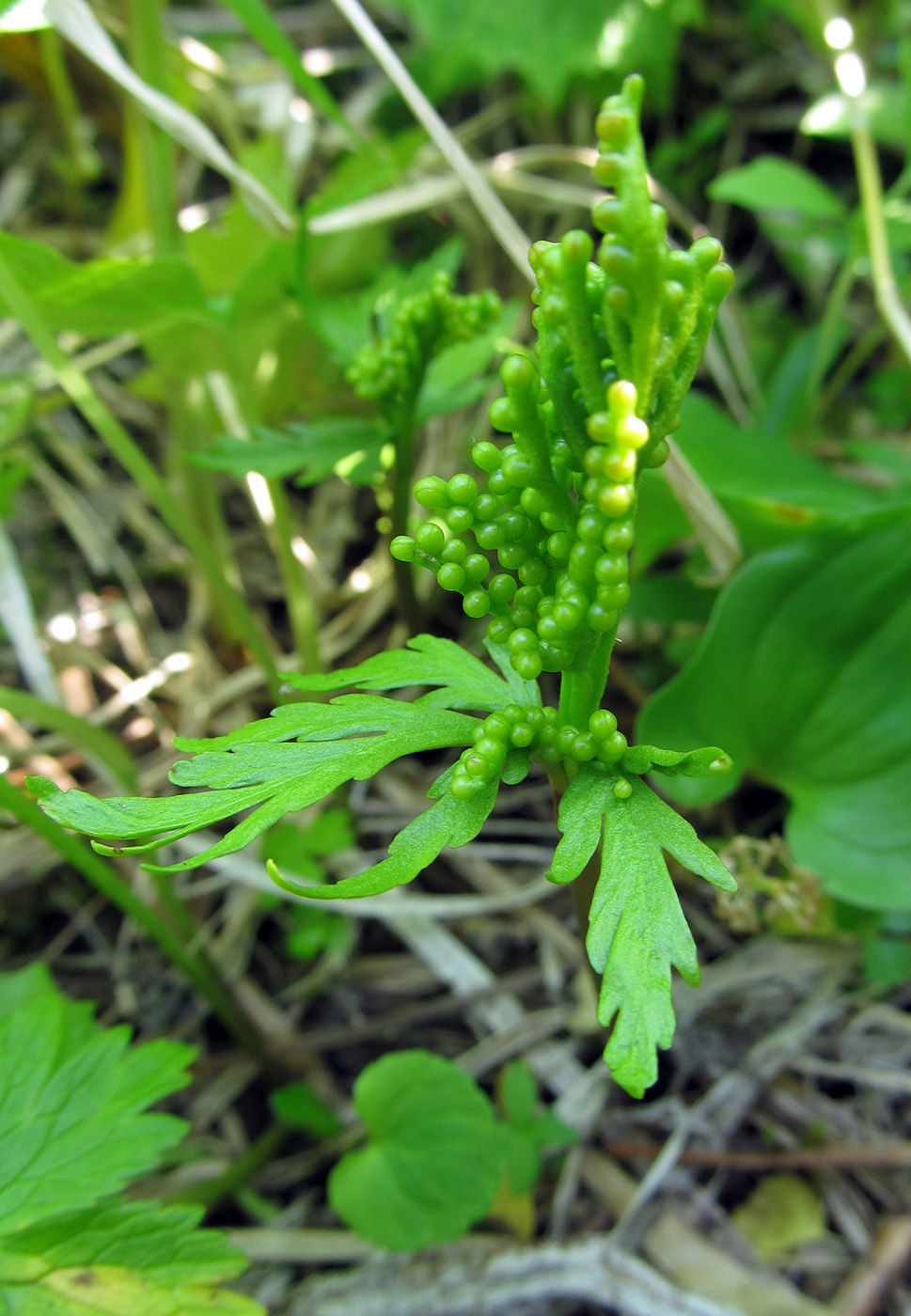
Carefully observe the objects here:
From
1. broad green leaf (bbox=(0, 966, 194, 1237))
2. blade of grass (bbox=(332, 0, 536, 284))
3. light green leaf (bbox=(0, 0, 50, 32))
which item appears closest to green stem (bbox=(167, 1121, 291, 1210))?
broad green leaf (bbox=(0, 966, 194, 1237))

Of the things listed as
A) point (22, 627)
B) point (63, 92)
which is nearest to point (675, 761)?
point (22, 627)

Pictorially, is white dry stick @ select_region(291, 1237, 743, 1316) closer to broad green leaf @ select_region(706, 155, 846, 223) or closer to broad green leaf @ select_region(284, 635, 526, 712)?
broad green leaf @ select_region(284, 635, 526, 712)

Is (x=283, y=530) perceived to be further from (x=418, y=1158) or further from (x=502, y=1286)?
(x=502, y=1286)

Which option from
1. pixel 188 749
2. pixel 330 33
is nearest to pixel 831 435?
pixel 330 33

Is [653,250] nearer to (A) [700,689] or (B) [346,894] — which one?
(B) [346,894]

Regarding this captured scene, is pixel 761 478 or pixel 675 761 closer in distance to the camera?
pixel 675 761

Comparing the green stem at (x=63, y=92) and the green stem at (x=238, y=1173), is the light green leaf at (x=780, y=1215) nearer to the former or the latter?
the green stem at (x=238, y=1173)

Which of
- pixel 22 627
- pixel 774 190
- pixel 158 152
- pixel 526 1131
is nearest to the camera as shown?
pixel 526 1131
